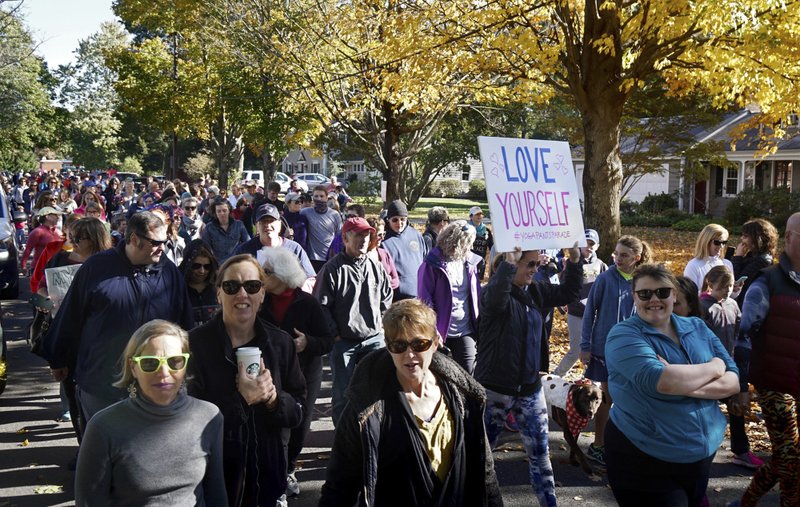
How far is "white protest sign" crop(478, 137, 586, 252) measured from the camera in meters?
4.91

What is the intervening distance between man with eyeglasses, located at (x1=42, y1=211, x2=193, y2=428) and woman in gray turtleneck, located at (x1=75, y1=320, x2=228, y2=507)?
159cm

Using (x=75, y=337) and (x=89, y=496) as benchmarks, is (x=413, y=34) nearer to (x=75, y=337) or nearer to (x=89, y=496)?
(x=75, y=337)

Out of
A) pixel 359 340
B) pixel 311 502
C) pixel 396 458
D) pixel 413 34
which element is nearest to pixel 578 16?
pixel 413 34

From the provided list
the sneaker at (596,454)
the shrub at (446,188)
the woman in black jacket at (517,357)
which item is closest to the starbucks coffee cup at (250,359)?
the woman in black jacket at (517,357)

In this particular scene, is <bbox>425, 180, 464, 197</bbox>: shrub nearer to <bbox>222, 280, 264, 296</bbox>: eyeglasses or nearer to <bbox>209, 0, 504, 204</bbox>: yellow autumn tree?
<bbox>209, 0, 504, 204</bbox>: yellow autumn tree

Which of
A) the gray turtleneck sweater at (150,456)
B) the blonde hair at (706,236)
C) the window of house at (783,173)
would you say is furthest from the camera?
the window of house at (783,173)

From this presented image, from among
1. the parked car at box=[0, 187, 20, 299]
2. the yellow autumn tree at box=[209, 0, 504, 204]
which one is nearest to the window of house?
the yellow autumn tree at box=[209, 0, 504, 204]

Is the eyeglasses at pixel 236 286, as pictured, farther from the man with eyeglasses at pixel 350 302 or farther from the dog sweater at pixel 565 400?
the dog sweater at pixel 565 400

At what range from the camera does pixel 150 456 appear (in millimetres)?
3152

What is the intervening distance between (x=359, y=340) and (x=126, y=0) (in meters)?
30.8

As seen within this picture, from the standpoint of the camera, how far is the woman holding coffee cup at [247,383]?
148 inches

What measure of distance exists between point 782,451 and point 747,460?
184 cm

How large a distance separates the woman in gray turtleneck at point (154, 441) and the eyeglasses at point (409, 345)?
833 millimetres

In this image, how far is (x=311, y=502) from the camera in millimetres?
5691
